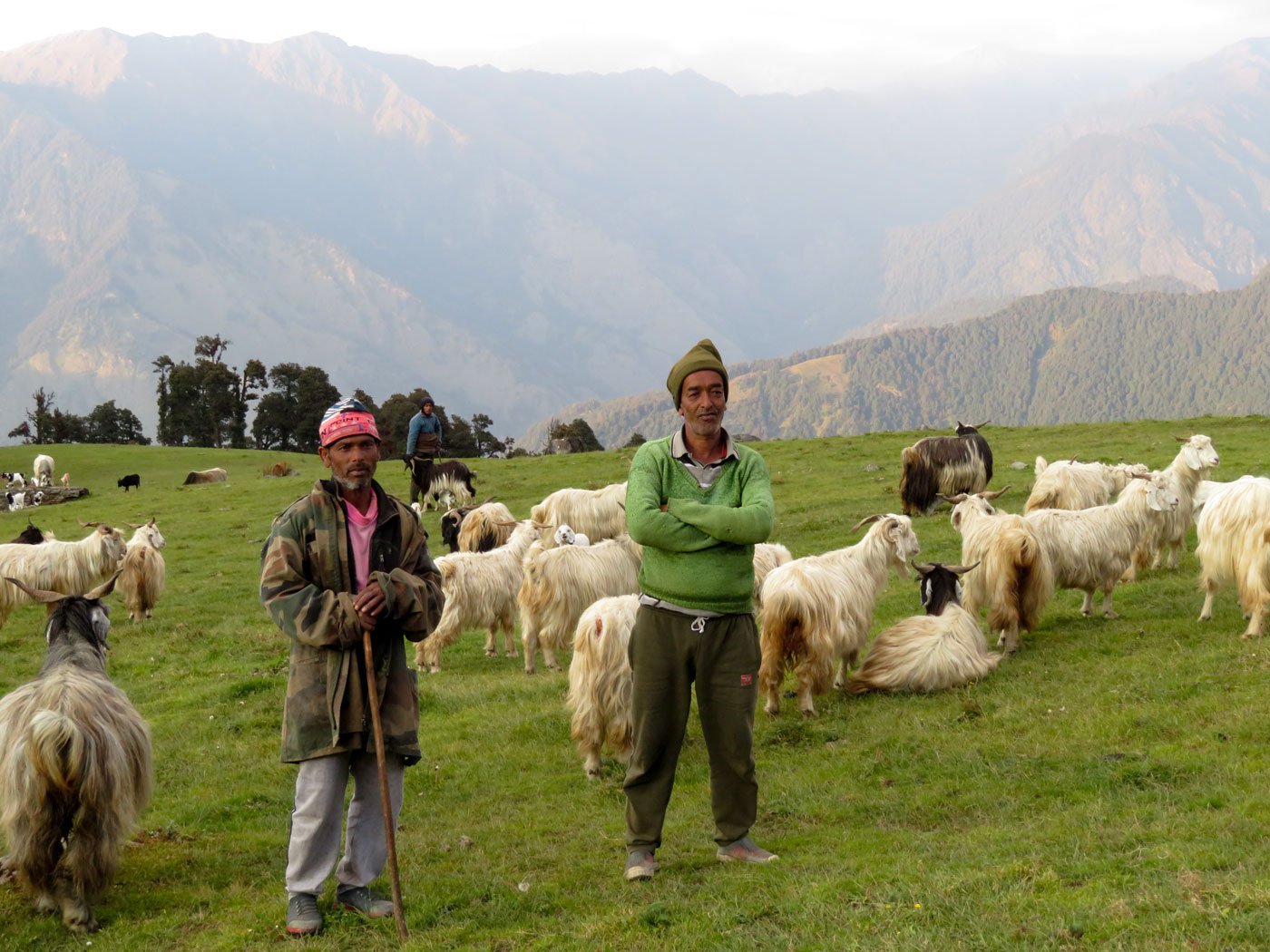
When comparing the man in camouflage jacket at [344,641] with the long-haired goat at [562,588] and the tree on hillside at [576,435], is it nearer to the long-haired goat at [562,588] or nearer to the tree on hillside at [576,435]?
the long-haired goat at [562,588]

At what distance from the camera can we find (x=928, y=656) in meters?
10.5

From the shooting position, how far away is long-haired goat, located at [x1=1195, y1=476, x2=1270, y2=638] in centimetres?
1081

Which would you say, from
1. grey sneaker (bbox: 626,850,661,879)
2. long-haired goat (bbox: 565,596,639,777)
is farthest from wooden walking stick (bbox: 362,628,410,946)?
long-haired goat (bbox: 565,596,639,777)

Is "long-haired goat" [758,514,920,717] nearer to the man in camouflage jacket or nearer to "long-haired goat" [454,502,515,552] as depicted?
the man in camouflage jacket

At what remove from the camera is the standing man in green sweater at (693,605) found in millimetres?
6176

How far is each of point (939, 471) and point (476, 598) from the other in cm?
1153

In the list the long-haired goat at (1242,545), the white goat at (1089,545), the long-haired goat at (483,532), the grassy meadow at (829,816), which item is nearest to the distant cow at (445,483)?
the long-haired goat at (483,532)

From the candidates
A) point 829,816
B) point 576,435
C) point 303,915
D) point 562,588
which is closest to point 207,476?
point 576,435

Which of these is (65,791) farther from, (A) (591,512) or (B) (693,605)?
(A) (591,512)

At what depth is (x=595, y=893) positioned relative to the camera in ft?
20.6

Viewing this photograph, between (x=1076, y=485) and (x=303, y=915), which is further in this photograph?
(x=1076, y=485)

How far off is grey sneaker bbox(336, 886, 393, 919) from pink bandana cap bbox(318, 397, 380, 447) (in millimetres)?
2346

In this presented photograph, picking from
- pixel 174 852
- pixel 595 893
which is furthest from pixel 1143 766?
pixel 174 852

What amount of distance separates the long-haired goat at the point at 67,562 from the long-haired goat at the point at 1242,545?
15.3 meters
